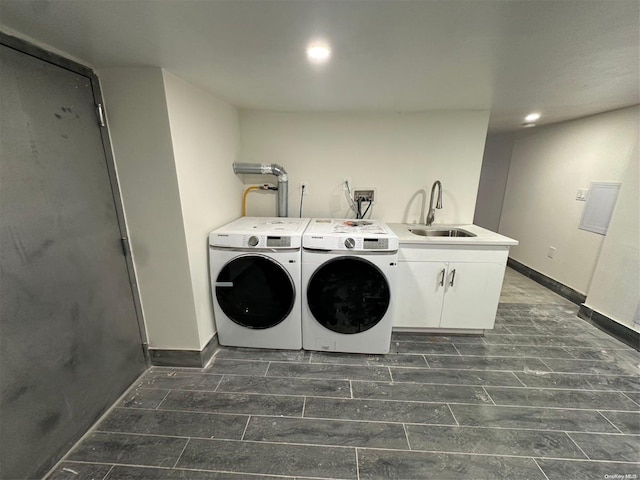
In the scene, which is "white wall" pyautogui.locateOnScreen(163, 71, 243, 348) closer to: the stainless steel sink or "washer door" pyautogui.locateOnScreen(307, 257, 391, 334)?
"washer door" pyautogui.locateOnScreen(307, 257, 391, 334)

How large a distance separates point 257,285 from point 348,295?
0.68 metres

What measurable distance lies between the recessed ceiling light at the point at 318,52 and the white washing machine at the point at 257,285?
3.43 feet

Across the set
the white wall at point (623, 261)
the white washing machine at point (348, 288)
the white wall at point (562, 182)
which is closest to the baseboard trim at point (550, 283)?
the white wall at point (562, 182)

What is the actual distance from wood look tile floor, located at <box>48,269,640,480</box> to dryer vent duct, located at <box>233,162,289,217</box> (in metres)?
1.33

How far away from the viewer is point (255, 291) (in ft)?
6.20

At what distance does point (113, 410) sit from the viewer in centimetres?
150

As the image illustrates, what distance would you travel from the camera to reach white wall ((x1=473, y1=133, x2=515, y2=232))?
4.03 m

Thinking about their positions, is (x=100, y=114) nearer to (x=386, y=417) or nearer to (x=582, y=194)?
(x=386, y=417)

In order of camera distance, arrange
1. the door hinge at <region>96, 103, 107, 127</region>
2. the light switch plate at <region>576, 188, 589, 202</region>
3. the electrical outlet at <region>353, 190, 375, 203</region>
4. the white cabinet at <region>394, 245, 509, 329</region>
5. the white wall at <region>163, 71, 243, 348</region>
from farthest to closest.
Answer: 1. the light switch plate at <region>576, 188, 589, 202</region>
2. the electrical outlet at <region>353, 190, 375, 203</region>
3. the white cabinet at <region>394, 245, 509, 329</region>
4. the white wall at <region>163, 71, 243, 348</region>
5. the door hinge at <region>96, 103, 107, 127</region>

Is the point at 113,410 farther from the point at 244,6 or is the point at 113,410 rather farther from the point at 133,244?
the point at 244,6

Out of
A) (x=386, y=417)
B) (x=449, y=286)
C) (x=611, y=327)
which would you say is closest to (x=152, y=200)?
(x=386, y=417)

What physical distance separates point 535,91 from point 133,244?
2.98 m

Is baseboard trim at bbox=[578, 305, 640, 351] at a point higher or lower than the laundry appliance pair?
lower

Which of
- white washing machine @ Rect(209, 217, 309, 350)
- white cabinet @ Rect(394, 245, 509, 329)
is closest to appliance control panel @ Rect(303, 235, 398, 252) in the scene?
white washing machine @ Rect(209, 217, 309, 350)
